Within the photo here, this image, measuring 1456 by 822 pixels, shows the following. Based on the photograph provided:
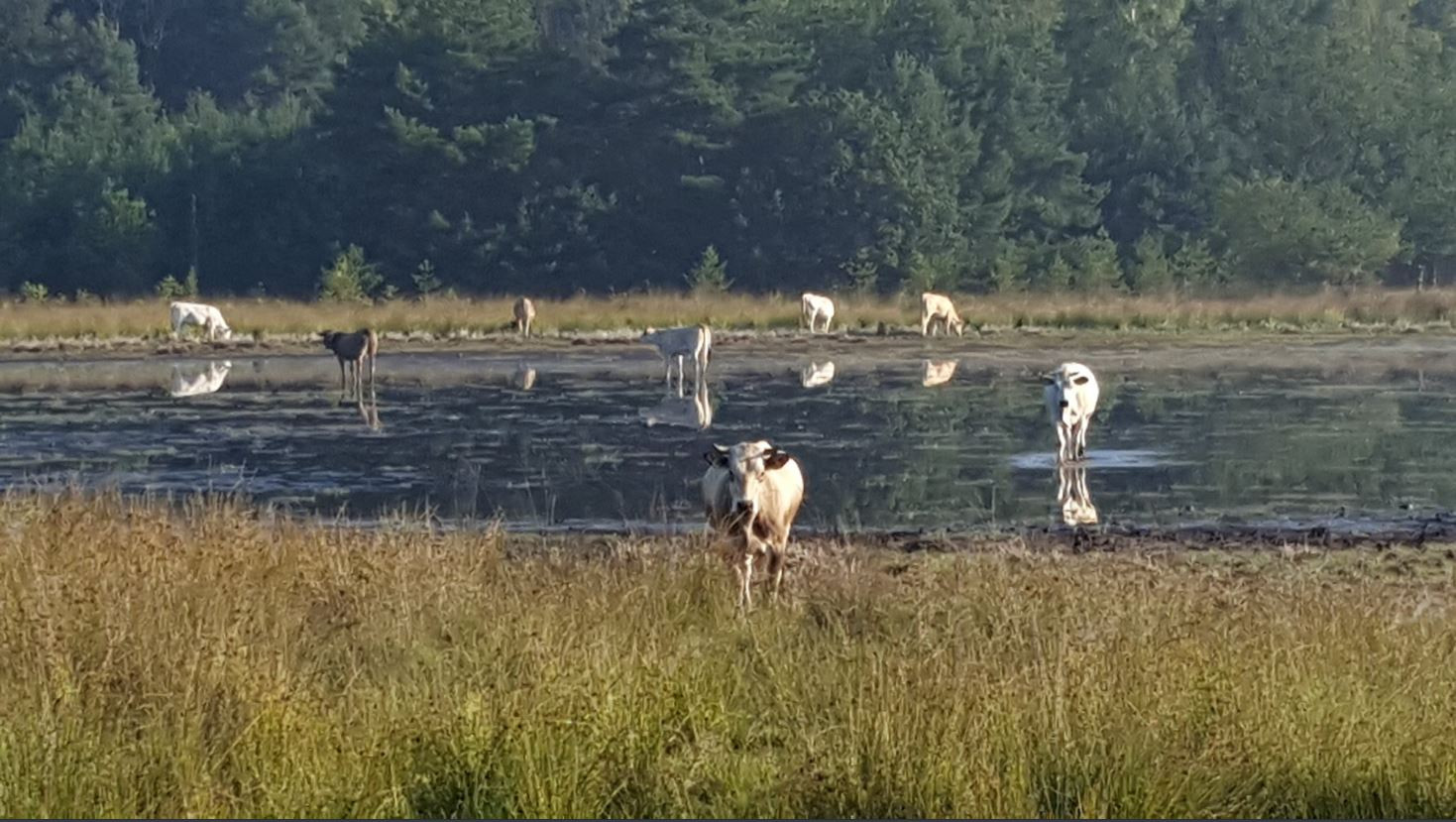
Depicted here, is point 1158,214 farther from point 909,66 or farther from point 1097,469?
point 1097,469

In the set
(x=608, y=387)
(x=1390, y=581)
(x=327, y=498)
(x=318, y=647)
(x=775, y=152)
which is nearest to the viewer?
(x=318, y=647)

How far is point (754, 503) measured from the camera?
551 inches

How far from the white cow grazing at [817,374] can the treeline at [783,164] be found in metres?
27.2

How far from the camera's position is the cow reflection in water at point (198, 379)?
35.9m

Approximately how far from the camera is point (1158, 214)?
7781cm

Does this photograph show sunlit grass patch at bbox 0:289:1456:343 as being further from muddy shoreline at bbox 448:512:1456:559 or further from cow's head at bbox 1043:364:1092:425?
muddy shoreline at bbox 448:512:1456:559

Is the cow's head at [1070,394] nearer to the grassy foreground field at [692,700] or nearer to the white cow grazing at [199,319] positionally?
the grassy foreground field at [692,700]

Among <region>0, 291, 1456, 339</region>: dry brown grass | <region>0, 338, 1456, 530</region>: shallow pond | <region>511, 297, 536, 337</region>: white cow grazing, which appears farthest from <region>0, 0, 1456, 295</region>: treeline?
<region>0, 338, 1456, 530</region>: shallow pond

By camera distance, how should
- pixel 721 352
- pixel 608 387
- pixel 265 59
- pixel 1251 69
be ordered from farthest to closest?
pixel 265 59
pixel 1251 69
pixel 721 352
pixel 608 387

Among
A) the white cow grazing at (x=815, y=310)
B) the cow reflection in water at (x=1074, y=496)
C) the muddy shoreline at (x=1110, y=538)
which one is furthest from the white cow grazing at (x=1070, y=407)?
the white cow grazing at (x=815, y=310)

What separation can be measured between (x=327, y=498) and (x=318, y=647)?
9769mm

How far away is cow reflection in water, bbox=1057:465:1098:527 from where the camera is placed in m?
18.9

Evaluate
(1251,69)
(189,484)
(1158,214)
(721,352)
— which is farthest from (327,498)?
(1251,69)

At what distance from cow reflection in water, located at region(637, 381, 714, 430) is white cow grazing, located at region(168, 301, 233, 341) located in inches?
784
